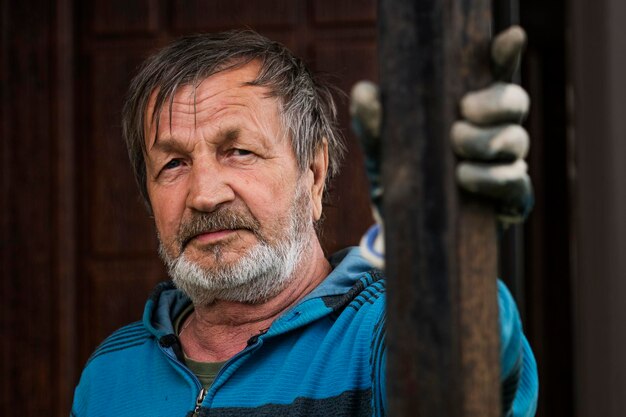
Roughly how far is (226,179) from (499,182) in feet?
3.45

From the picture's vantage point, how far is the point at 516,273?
349 centimetres

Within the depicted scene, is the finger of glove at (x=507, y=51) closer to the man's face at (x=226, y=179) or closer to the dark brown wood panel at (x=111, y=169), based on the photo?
the man's face at (x=226, y=179)

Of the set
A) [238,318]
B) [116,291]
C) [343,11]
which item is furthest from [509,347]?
[116,291]

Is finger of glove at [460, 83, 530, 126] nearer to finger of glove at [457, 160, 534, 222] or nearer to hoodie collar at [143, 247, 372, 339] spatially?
finger of glove at [457, 160, 534, 222]

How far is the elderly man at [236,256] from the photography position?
194 centimetres

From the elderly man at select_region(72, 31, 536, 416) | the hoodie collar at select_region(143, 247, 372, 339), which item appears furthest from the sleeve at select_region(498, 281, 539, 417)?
the hoodie collar at select_region(143, 247, 372, 339)

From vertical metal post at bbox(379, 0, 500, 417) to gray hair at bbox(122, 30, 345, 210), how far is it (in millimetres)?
1090

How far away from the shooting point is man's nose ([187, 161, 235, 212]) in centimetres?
204

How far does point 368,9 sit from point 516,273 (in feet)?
3.43

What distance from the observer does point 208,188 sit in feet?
6.75

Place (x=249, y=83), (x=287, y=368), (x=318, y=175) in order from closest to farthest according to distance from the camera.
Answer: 1. (x=287, y=368)
2. (x=249, y=83)
3. (x=318, y=175)

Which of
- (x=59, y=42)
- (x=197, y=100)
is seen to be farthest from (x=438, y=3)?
(x=59, y=42)

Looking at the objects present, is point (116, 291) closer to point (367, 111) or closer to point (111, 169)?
point (111, 169)

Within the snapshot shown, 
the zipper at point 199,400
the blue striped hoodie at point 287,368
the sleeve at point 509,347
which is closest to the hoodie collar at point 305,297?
the blue striped hoodie at point 287,368
